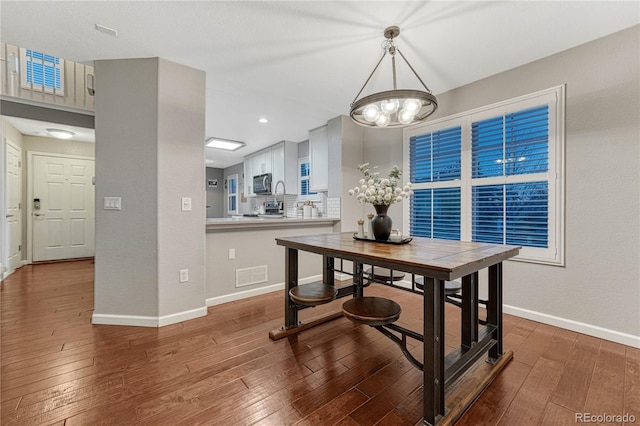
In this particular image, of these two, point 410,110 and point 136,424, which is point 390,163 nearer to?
point 410,110

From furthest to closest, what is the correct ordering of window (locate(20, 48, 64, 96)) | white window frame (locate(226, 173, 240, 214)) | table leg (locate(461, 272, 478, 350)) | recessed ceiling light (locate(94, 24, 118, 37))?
white window frame (locate(226, 173, 240, 214)), window (locate(20, 48, 64, 96)), recessed ceiling light (locate(94, 24, 118, 37)), table leg (locate(461, 272, 478, 350))

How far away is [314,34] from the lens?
2.30m

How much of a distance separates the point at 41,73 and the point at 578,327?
21.6ft

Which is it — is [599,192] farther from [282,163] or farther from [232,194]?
[232,194]

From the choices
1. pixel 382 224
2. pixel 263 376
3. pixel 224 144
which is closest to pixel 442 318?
pixel 382 224

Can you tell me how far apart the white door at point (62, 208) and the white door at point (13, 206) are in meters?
0.32

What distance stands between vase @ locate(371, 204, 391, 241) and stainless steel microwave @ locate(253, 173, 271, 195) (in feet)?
13.7

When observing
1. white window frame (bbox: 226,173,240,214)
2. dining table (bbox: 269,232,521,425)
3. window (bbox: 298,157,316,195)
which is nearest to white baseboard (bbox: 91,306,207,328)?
dining table (bbox: 269,232,521,425)

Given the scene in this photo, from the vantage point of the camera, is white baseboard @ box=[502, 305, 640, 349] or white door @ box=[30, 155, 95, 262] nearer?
white baseboard @ box=[502, 305, 640, 349]

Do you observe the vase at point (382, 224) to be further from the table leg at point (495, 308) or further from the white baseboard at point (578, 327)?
the white baseboard at point (578, 327)

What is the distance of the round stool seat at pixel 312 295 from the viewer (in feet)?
6.77

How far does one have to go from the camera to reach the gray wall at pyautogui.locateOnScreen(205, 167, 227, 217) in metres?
9.25

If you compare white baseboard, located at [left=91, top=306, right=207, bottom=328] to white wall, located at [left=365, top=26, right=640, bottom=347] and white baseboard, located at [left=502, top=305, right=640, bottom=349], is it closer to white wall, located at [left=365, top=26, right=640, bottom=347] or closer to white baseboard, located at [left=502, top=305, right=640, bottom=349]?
white baseboard, located at [left=502, top=305, right=640, bottom=349]

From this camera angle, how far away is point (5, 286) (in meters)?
3.72
